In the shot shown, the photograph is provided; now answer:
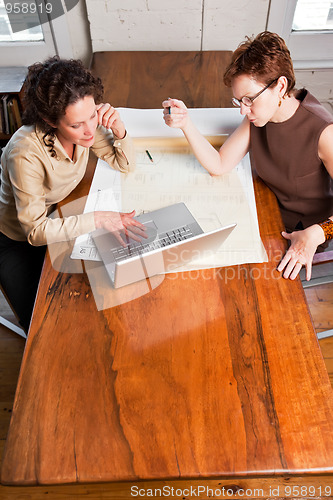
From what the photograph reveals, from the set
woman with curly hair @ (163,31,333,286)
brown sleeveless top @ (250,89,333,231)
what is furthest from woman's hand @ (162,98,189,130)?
brown sleeveless top @ (250,89,333,231)

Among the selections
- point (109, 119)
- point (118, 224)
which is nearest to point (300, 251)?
point (118, 224)

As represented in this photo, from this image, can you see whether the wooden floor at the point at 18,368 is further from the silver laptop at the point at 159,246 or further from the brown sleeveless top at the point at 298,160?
Result: the silver laptop at the point at 159,246

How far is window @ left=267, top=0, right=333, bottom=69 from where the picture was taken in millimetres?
2070

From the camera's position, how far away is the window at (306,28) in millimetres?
2070

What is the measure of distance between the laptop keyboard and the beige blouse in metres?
0.12

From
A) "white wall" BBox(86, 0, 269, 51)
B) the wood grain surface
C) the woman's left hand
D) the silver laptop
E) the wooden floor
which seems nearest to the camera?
the silver laptop

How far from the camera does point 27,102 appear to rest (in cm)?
118

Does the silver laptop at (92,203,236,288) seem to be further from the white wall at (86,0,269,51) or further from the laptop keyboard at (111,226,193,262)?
the white wall at (86,0,269,51)

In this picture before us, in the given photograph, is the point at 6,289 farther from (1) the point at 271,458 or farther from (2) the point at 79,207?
(1) the point at 271,458

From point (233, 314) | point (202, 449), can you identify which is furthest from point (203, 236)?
point (202, 449)

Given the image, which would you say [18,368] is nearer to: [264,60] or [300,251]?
[300,251]

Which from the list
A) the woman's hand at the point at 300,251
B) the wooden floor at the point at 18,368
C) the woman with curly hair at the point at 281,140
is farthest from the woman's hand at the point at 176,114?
the wooden floor at the point at 18,368

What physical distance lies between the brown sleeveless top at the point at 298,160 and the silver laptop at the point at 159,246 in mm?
349

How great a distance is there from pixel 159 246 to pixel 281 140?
1.81 ft
